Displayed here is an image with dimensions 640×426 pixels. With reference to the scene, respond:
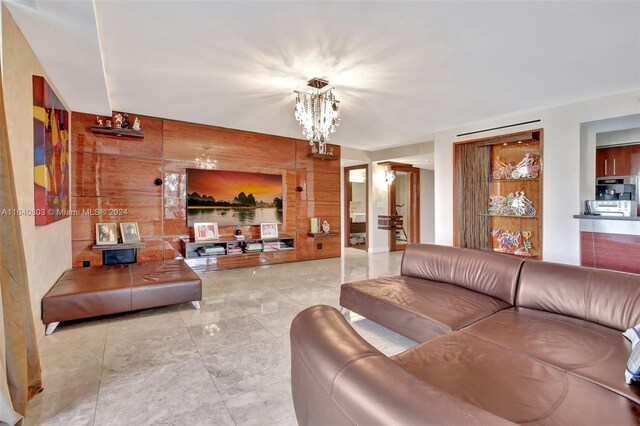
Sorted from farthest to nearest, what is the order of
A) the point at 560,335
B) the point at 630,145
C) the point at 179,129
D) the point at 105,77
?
the point at 630,145, the point at 179,129, the point at 105,77, the point at 560,335

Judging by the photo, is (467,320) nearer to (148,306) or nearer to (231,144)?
(148,306)

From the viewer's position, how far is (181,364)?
7.69 ft

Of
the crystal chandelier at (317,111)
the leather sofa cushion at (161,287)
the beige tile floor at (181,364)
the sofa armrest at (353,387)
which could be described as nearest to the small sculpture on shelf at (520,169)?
the crystal chandelier at (317,111)

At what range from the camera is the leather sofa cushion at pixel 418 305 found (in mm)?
2279

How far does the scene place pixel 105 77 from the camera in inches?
129

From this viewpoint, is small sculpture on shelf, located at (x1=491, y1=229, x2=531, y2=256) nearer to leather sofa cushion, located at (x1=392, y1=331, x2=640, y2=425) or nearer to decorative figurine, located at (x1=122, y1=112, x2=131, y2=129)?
leather sofa cushion, located at (x1=392, y1=331, x2=640, y2=425)

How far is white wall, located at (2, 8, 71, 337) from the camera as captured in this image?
6.90 ft

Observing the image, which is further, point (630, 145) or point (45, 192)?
point (630, 145)

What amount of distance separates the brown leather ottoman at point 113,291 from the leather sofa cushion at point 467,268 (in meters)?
2.52

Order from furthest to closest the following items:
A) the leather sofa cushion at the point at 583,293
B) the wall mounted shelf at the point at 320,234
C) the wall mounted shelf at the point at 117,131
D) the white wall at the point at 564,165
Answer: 1. the wall mounted shelf at the point at 320,234
2. the wall mounted shelf at the point at 117,131
3. the white wall at the point at 564,165
4. the leather sofa cushion at the point at 583,293

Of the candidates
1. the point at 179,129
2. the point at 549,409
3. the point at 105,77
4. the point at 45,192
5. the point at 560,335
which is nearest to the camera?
the point at 549,409

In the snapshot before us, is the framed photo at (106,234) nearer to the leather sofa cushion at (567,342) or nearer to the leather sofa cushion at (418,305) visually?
the leather sofa cushion at (418,305)

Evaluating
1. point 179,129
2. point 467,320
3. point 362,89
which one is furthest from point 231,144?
point 467,320

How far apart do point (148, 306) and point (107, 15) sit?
8.80ft
